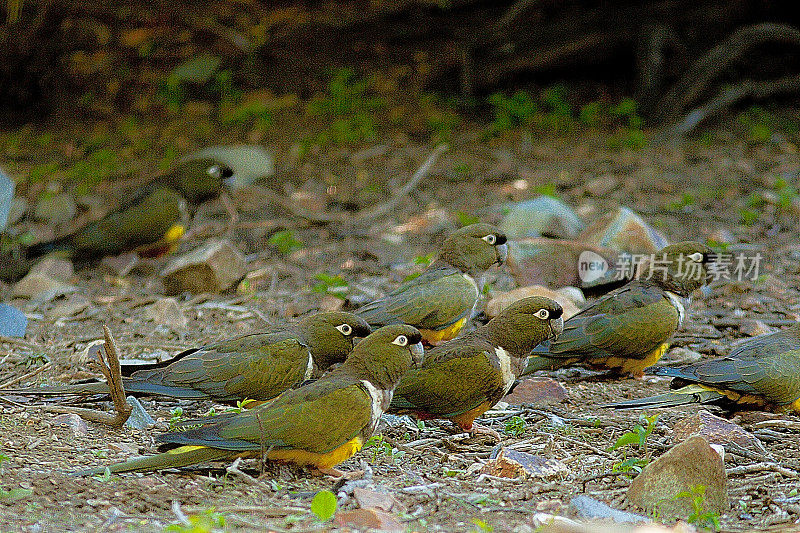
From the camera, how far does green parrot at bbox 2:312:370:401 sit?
3.56 meters

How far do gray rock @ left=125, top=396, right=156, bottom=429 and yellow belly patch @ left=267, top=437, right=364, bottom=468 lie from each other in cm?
70

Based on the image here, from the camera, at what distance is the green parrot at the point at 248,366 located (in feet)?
11.7

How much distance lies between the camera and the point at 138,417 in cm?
352

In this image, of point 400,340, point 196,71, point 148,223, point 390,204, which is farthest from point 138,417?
point 196,71

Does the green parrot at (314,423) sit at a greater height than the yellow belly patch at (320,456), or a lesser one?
greater

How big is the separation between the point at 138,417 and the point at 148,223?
10.3ft

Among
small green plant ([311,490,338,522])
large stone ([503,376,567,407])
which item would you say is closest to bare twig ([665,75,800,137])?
large stone ([503,376,567,407])

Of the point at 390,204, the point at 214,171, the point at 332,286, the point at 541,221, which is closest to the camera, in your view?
the point at 332,286

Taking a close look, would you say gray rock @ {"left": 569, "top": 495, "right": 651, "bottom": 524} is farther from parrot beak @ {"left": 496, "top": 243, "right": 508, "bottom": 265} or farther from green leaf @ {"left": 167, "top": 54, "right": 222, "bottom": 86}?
green leaf @ {"left": 167, "top": 54, "right": 222, "bottom": 86}

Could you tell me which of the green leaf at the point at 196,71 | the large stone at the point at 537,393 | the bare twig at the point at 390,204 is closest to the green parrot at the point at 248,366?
the large stone at the point at 537,393

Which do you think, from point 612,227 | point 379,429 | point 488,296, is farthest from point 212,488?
point 612,227

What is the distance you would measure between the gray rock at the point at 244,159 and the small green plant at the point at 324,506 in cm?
543

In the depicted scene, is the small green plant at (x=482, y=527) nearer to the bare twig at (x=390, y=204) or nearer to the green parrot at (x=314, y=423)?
the green parrot at (x=314, y=423)

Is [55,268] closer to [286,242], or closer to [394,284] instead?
[286,242]
